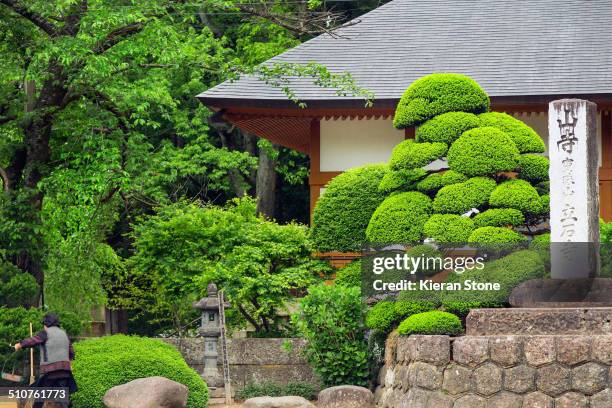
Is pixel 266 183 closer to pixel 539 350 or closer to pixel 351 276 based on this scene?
pixel 351 276

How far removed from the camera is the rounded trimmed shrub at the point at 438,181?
17203 millimetres

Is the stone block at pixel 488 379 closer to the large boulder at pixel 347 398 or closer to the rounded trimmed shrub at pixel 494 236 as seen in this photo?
the rounded trimmed shrub at pixel 494 236

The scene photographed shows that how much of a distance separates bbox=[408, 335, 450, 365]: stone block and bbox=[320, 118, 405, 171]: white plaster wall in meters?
9.40

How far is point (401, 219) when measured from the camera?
1738 centimetres

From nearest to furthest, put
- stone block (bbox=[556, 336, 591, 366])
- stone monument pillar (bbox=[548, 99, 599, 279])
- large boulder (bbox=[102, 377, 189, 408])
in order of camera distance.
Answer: stone block (bbox=[556, 336, 591, 366]) → stone monument pillar (bbox=[548, 99, 599, 279]) → large boulder (bbox=[102, 377, 189, 408])

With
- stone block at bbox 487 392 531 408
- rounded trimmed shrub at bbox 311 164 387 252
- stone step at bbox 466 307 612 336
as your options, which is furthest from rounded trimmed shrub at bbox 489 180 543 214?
rounded trimmed shrub at bbox 311 164 387 252

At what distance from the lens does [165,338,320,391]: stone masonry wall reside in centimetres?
1922

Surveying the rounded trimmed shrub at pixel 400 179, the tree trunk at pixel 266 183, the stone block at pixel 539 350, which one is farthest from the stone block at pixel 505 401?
the tree trunk at pixel 266 183

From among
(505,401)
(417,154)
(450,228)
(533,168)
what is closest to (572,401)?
(505,401)

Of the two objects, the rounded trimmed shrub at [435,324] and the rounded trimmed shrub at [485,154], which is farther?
the rounded trimmed shrub at [485,154]

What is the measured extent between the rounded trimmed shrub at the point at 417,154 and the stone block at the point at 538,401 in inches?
156

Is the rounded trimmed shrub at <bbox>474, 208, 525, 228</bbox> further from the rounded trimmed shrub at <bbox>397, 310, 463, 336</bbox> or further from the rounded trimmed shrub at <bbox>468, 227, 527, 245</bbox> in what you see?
the rounded trimmed shrub at <bbox>397, 310, 463, 336</bbox>


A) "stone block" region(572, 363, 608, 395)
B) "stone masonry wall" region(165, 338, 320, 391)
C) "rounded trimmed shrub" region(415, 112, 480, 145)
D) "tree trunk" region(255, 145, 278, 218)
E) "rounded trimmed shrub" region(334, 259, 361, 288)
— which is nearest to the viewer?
"stone block" region(572, 363, 608, 395)

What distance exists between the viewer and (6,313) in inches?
731
